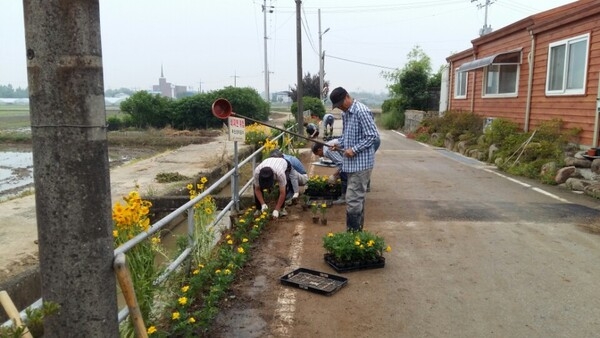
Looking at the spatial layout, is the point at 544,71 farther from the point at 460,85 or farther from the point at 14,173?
the point at 14,173

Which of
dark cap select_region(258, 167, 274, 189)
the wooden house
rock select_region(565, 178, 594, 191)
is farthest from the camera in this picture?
the wooden house

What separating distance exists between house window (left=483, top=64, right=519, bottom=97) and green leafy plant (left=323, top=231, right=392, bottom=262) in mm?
11644

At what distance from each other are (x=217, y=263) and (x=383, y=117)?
27365mm

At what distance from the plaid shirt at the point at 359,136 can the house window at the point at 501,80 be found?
11045mm

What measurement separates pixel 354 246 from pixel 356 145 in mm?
1168

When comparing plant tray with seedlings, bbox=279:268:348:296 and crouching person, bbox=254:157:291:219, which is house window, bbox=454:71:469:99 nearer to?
crouching person, bbox=254:157:291:219

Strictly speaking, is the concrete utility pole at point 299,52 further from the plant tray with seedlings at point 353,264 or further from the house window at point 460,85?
the plant tray with seedlings at point 353,264

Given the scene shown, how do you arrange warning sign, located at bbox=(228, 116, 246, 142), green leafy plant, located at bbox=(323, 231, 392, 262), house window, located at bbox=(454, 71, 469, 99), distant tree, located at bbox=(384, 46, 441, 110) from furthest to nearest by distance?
distant tree, located at bbox=(384, 46, 441, 110), house window, located at bbox=(454, 71, 469, 99), warning sign, located at bbox=(228, 116, 246, 142), green leafy plant, located at bbox=(323, 231, 392, 262)

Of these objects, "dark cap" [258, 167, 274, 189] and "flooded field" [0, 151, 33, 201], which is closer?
"dark cap" [258, 167, 274, 189]

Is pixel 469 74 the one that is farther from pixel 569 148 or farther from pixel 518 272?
pixel 518 272

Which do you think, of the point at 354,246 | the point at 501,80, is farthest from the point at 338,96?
the point at 501,80

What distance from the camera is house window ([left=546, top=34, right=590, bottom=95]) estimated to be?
37.5 ft

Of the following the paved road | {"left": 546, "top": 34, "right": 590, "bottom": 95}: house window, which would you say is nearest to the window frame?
{"left": 546, "top": 34, "right": 590, "bottom": 95}: house window

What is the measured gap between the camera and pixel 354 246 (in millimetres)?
5098
